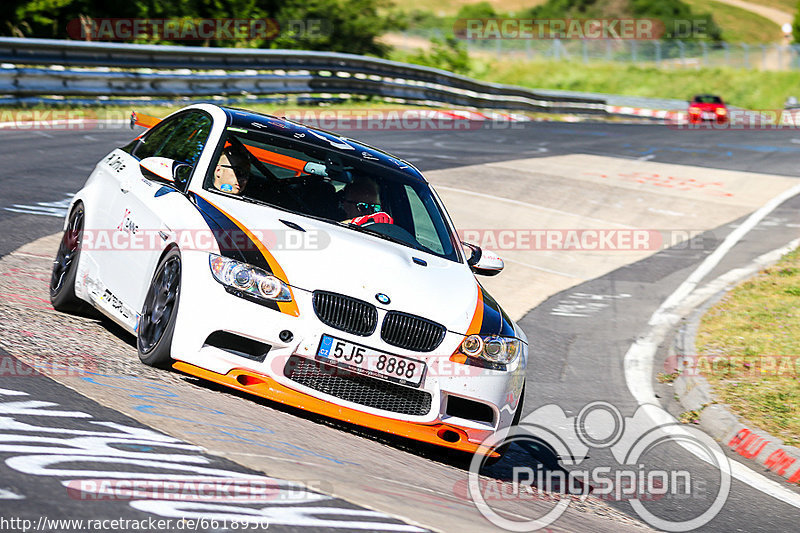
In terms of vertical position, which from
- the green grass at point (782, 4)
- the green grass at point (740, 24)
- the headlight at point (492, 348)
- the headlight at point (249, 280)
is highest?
the green grass at point (782, 4)

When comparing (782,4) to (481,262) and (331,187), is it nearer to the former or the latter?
(481,262)

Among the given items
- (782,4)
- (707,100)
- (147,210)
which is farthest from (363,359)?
(782,4)

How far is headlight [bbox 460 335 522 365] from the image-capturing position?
5656mm

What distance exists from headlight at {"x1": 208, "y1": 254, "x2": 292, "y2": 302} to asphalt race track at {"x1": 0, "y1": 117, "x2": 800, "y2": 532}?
0.62 meters

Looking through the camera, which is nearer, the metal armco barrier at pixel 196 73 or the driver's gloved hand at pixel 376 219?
the driver's gloved hand at pixel 376 219

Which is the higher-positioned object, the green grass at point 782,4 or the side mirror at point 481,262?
the green grass at point 782,4

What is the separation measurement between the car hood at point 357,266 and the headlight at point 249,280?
79 mm

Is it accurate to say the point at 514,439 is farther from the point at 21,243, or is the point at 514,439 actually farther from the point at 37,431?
the point at 21,243

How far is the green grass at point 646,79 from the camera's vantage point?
5844 cm

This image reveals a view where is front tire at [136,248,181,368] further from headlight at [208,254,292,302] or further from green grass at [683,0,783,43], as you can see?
green grass at [683,0,783,43]

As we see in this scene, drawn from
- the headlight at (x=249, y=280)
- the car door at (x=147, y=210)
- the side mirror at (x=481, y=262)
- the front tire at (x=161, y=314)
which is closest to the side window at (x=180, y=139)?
the car door at (x=147, y=210)

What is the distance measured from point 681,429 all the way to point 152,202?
414 cm

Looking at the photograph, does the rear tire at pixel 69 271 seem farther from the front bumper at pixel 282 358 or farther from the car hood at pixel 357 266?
the front bumper at pixel 282 358

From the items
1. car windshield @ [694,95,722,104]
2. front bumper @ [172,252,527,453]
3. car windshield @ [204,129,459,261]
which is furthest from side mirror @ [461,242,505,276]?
car windshield @ [694,95,722,104]
